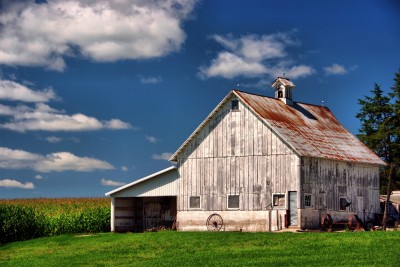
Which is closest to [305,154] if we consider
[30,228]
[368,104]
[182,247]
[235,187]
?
[235,187]

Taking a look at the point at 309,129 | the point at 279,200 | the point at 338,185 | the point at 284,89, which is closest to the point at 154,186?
the point at 279,200

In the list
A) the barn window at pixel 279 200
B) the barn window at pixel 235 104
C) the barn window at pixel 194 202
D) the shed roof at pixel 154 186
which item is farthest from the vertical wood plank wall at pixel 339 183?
the shed roof at pixel 154 186

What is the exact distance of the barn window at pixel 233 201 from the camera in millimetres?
48531

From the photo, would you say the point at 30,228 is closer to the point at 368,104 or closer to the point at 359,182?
the point at 359,182

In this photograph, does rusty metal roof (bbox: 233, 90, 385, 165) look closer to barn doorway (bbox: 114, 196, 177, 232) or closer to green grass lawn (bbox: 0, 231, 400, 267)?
green grass lawn (bbox: 0, 231, 400, 267)

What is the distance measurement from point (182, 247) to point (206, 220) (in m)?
9.91

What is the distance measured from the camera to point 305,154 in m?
46.1

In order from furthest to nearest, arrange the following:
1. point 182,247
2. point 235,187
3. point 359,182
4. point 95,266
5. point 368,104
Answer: point 368,104 → point 359,182 → point 235,187 → point 182,247 → point 95,266

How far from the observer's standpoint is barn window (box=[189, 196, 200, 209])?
50.4 metres

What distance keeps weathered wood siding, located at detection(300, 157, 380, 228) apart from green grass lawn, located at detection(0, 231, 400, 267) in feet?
19.0

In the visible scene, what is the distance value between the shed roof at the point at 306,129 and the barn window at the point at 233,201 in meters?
4.98

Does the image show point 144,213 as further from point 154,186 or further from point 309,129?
point 309,129

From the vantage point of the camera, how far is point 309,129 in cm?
5203

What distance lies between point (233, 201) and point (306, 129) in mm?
7407
